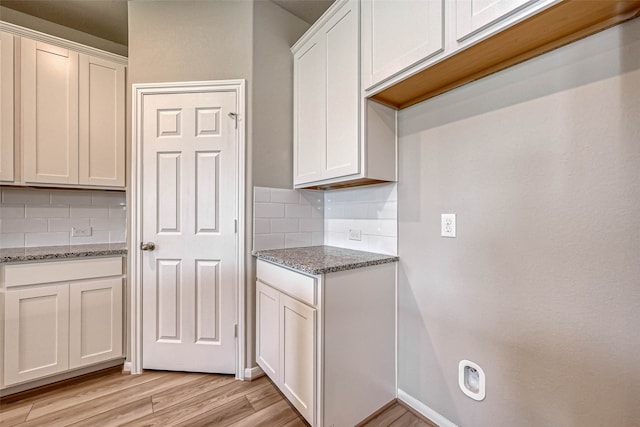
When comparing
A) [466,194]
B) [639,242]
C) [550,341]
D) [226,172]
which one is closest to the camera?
[639,242]

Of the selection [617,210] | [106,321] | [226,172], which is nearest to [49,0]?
[226,172]

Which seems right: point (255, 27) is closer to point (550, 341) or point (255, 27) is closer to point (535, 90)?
point (535, 90)

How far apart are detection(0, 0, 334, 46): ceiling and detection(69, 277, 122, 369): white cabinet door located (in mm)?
2072

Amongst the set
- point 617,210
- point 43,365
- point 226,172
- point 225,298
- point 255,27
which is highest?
point 255,27

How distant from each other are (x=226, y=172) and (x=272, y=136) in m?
0.44

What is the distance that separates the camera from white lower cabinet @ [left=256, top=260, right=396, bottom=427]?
4.41 feet

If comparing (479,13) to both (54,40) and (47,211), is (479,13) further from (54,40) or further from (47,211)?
(47,211)

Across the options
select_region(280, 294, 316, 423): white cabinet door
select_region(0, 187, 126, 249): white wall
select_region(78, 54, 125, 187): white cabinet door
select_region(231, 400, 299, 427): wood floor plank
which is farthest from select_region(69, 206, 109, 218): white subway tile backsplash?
select_region(231, 400, 299, 427): wood floor plank

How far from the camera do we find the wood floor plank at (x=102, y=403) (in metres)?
1.52

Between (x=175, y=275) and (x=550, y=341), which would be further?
(x=175, y=275)

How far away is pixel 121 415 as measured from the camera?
1549mm

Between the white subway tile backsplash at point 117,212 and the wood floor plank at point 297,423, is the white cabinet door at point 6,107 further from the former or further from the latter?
the wood floor plank at point 297,423

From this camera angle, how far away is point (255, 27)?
1.96 metres

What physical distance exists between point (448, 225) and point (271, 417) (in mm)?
1492
